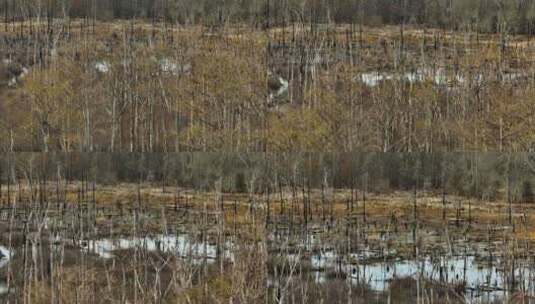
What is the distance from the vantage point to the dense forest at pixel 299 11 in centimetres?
7450

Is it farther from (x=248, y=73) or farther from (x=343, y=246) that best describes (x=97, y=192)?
(x=248, y=73)

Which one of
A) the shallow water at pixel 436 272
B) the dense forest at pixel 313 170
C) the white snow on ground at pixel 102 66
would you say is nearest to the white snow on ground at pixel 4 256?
the shallow water at pixel 436 272

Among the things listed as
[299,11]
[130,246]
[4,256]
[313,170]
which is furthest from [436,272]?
[299,11]

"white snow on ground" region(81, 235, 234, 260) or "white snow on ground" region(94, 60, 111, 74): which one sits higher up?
"white snow on ground" region(94, 60, 111, 74)

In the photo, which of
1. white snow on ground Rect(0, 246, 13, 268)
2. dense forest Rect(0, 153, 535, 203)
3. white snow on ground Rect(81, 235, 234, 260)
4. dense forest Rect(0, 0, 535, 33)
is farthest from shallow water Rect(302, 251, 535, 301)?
dense forest Rect(0, 0, 535, 33)

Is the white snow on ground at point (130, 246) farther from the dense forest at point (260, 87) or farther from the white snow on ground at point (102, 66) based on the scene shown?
the white snow on ground at point (102, 66)

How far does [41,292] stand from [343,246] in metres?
10.1

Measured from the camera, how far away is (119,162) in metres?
45.4

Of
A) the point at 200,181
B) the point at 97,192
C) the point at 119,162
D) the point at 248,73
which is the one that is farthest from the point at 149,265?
the point at 248,73

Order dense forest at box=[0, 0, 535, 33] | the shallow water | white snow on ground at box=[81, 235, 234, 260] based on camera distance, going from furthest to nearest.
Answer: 1. dense forest at box=[0, 0, 535, 33]
2. white snow on ground at box=[81, 235, 234, 260]
3. the shallow water

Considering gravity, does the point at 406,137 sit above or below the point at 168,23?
below

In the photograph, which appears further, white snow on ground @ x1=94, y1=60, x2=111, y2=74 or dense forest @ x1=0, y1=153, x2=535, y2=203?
white snow on ground @ x1=94, y1=60, x2=111, y2=74

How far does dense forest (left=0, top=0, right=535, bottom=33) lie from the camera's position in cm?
7450

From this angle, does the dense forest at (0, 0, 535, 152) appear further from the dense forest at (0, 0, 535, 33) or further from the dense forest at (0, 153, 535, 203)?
the dense forest at (0, 153, 535, 203)
